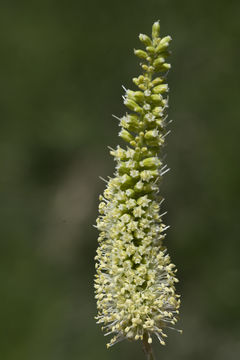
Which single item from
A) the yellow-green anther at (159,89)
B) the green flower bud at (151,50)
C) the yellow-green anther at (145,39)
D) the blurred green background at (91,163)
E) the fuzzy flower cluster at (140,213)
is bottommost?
the fuzzy flower cluster at (140,213)

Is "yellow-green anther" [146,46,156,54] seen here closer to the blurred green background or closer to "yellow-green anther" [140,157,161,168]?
"yellow-green anther" [140,157,161,168]

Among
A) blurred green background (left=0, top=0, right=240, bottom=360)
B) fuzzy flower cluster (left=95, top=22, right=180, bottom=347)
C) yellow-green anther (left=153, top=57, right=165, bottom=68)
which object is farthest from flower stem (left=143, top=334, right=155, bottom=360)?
blurred green background (left=0, top=0, right=240, bottom=360)

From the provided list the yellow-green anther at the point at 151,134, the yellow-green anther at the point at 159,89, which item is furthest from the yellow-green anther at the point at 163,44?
the yellow-green anther at the point at 151,134

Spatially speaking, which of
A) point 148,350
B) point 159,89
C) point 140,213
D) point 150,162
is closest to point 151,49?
point 159,89

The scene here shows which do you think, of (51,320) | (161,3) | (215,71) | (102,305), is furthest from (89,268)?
(102,305)

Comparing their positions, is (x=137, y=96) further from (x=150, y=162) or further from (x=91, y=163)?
(x=91, y=163)

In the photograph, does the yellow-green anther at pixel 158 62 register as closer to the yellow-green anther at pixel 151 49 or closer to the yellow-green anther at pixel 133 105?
the yellow-green anther at pixel 151 49
